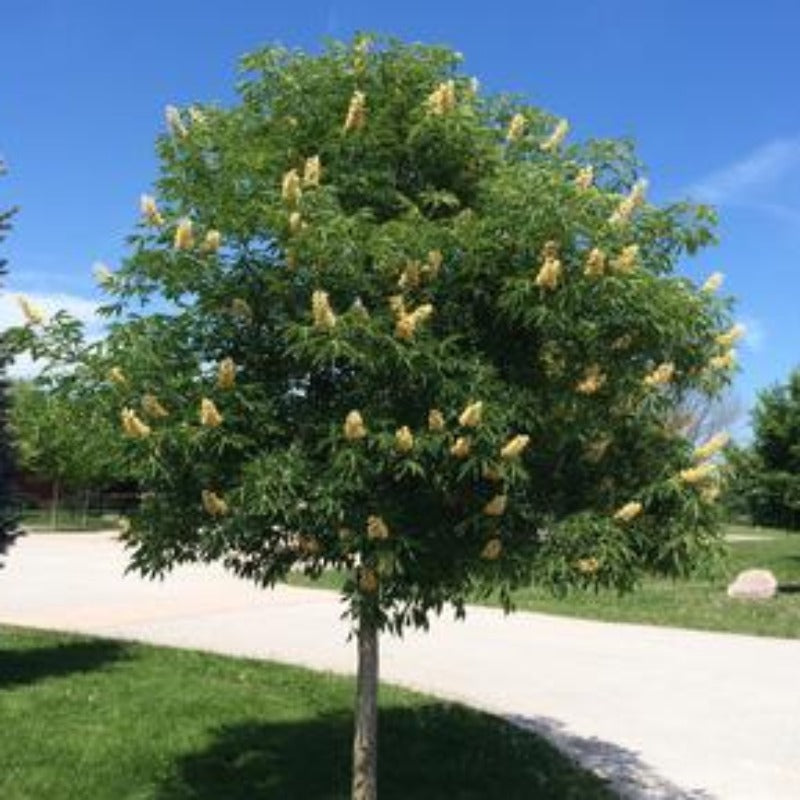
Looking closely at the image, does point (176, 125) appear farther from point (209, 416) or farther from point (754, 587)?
point (754, 587)

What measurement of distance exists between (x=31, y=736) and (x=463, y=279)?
16.4 feet

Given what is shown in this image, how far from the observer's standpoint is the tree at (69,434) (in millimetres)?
6910

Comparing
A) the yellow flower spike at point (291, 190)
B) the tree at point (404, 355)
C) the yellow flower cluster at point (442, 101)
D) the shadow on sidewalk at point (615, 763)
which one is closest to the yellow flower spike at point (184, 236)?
the tree at point (404, 355)

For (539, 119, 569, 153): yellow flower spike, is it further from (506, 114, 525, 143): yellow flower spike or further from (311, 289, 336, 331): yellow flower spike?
(311, 289, 336, 331): yellow flower spike

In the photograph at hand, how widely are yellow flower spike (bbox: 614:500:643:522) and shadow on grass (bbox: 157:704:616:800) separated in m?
2.64

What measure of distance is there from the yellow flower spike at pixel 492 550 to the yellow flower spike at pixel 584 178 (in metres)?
1.72

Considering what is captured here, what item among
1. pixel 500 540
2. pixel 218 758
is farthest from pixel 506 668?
pixel 500 540

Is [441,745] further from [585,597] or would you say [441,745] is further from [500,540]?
[585,597]

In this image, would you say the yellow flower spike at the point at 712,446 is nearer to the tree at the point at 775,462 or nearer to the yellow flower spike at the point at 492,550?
the yellow flower spike at the point at 492,550

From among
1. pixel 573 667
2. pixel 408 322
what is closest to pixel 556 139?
pixel 408 322

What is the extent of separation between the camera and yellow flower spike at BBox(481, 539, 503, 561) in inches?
267

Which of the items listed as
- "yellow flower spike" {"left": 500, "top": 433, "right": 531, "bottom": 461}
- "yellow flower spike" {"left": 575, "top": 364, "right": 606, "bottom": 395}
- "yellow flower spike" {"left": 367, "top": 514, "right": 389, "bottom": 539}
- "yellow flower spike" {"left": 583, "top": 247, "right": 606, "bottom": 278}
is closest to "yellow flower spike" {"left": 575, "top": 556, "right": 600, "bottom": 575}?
"yellow flower spike" {"left": 500, "top": 433, "right": 531, "bottom": 461}

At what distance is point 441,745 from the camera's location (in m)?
10.0

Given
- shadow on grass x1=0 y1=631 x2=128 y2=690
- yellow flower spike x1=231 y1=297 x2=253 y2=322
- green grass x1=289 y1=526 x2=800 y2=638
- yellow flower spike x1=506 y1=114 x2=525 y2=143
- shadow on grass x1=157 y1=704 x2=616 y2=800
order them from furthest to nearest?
1. green grass x1=289 y1=526 x2=800 y2=638
2. shadow on grass x1=0 y1=631 x2=128 y2=690
3. shadow on grass x1=157 y1=704 x2=616 y2=800
4. yellow flower spike x1=506 y1=114 x2=525 y2=143
5. yellow flower spike x1=231 y1=297 x2=253 y2=322
